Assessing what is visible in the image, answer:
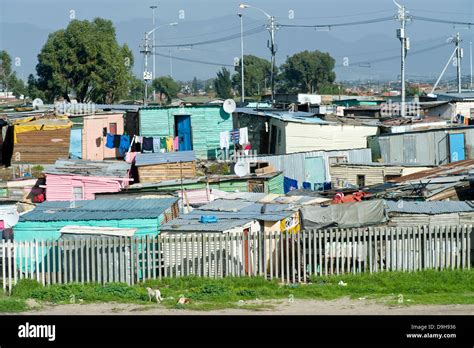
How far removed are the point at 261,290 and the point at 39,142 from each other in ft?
71.0

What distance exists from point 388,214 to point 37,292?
8.92 metres

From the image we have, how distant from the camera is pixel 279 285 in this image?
2188 centimetres

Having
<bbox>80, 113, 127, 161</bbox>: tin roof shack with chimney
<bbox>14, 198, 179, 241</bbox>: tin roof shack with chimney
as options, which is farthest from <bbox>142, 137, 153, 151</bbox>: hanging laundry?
<bbox>14, 198, 179, 241</bbox>: tin roof shack with chimney

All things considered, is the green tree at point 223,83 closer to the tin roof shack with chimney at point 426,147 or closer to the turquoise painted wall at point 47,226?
the tin roof shack with chimney at point 426,147

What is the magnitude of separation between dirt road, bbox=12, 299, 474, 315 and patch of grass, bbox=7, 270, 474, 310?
1.06ft

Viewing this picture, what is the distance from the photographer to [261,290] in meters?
21.0

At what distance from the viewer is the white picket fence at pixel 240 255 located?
72.5 feet

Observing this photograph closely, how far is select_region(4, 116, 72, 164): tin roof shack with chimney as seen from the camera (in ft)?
132

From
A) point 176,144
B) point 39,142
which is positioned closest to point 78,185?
point 39,142

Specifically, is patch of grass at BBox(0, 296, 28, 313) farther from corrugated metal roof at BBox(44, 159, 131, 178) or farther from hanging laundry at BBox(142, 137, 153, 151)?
hanging laundry at BBox(142, 137, 153, 151)

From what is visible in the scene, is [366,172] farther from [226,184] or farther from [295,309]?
[295,309]
